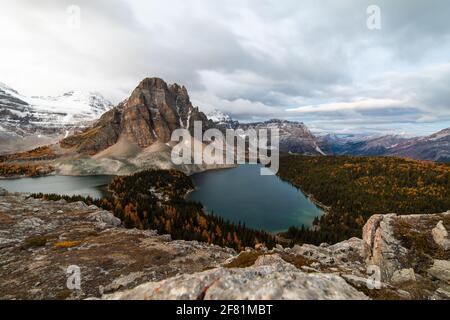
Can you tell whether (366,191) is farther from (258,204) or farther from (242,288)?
(242,288)

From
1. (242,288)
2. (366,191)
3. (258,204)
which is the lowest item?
(258,204)

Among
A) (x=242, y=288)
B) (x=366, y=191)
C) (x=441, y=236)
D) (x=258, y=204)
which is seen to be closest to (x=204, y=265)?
(x=242, y=288)

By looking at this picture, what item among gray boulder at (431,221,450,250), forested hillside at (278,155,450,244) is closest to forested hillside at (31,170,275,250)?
forested hillside at (278,155,450,244)

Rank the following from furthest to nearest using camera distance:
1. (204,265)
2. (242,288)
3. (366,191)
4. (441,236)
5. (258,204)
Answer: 1. (366,191)
2. (258,204)
3. (204,265)
4. (441,236)
5. (242,288)

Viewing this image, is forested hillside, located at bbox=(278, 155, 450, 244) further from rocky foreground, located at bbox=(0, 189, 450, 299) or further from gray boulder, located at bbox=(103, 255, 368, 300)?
gray boulder, located at bbox=(103, 255, 368, 300)

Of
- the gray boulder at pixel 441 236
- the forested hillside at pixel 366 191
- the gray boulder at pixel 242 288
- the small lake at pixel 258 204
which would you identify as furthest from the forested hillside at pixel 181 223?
the gray boulder at pixel 242 288

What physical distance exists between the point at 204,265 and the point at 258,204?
92.4 m

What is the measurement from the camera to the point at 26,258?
899 inches

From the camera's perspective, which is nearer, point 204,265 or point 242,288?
point 242,288

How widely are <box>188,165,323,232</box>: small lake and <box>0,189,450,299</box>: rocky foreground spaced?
5884 centimetres

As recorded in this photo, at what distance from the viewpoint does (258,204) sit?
115312mm

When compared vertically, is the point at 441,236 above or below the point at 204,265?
above
